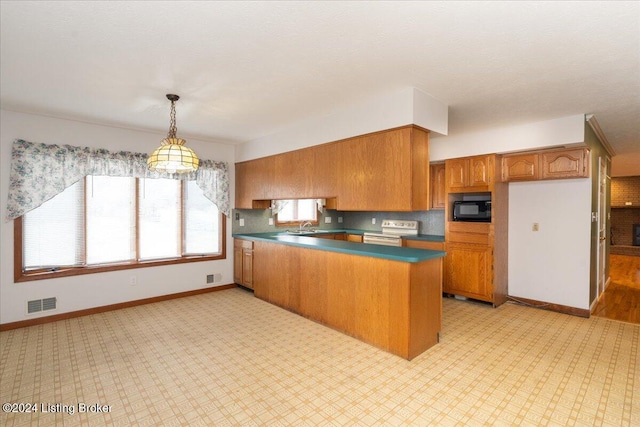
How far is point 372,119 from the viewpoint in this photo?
11.1 feet

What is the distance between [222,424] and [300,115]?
127 inches

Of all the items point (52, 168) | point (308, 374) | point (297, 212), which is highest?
point (52, 168)

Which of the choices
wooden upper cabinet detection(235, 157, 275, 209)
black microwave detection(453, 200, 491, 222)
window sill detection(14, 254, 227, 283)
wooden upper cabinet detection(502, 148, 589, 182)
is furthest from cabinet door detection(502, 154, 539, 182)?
window sill detection(14, 254, 227, 283)

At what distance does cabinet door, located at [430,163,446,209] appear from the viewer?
17.6ft

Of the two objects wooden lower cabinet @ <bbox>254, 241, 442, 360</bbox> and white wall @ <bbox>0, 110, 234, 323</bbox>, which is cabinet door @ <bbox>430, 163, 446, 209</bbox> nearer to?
wooden lower cabinet @ <bbox>254, 241, 442, 360</bbox>

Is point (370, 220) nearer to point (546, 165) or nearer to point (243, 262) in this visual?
point (243, 262)

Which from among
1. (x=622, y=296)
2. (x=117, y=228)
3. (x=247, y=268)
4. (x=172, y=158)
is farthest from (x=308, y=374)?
(x=622, y=296)

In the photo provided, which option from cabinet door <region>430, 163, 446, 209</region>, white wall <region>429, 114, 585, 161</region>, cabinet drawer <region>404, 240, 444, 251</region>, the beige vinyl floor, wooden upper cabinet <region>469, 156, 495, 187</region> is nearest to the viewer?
the beige vinyl floor

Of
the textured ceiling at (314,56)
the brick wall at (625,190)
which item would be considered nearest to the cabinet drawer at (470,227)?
the textured ceiling at (314,56)

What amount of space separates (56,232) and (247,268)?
8.52 feet

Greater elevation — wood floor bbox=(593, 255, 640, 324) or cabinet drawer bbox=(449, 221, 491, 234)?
cabinet drawer bbox=(449, 221, 491, 234)

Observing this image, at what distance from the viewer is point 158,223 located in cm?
488

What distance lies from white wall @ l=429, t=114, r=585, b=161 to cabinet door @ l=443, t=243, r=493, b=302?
144 cm

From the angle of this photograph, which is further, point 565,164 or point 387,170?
point 565,164
